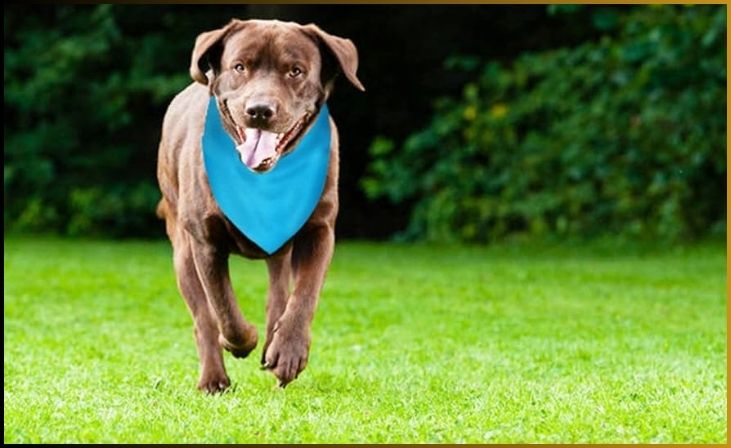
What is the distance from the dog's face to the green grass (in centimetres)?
97

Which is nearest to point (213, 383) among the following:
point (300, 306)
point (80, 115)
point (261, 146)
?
point (300, 306)

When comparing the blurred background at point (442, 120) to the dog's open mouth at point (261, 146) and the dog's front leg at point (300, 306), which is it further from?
the dog's open mouth at point (261, 146)

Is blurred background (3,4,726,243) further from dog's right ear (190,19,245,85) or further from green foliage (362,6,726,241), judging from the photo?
dog's right ear (190,19,245,85)

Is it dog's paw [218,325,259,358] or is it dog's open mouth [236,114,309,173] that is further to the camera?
dog's paw [218,325,259,358]

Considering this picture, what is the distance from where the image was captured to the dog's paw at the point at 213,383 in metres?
5.93

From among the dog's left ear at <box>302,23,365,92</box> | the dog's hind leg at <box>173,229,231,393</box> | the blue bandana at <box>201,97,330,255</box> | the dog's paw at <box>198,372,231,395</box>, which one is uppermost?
the dog's left ear at <box>302,23,365,92</box>

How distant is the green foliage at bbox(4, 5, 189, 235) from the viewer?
711 inches

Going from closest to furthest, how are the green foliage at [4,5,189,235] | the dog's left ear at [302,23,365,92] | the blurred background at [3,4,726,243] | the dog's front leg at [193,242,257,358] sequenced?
the dog's left ear at [302,23,365,92], the dog's front leg at [193,242,257,358], the blurred background at [3,4,726,243], the green foliage at [4,5,189,235]

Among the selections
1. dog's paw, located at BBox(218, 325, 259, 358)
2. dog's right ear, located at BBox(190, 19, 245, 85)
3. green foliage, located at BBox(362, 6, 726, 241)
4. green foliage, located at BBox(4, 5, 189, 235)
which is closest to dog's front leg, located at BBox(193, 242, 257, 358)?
dog's paw, located at BBox(218, 325, 259, 358)

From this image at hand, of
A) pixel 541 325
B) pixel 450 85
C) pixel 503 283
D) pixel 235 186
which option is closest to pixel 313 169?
pixel 235 186

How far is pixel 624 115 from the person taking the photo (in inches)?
651

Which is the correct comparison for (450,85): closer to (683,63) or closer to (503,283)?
(683,63)

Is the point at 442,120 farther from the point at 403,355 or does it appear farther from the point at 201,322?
the point at 201,322

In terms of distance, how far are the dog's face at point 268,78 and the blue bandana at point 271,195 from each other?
0.08 metres
